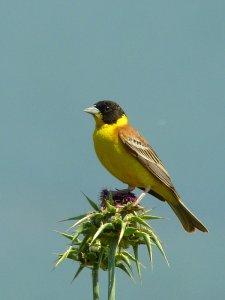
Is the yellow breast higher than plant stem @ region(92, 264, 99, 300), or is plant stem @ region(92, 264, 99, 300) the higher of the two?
the yellow breast

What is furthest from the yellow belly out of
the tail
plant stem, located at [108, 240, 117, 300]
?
plant stem, located at [108, 240, 117, 300]

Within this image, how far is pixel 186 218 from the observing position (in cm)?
1470

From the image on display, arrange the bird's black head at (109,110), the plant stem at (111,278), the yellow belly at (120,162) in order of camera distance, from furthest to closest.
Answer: the bird's black head at (109,110) < the yellow belly at (120,162) < the plant stem at (111,278)

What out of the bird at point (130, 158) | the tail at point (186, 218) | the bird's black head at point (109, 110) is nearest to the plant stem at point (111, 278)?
the bird at point (130, 158)

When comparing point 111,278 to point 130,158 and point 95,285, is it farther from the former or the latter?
point 130,158

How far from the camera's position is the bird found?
14.0 meters

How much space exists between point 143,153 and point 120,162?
582 millimetres

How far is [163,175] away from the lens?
47.3ft

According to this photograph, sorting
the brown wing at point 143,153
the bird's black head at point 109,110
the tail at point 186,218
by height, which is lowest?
the tail at point 186,218

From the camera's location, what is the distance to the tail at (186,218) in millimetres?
14555

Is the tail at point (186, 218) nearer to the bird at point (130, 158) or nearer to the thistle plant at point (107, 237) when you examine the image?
the bird at point (130, 158)

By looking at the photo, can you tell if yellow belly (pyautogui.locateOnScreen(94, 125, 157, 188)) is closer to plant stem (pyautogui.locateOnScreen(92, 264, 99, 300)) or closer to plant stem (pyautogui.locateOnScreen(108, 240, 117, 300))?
plant stem (pyautogui.locateOnScreen(92, 264, 99, 300))

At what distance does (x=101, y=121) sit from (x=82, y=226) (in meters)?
4.09

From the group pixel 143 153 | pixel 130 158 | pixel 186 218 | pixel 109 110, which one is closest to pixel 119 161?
pixel 130 158
